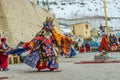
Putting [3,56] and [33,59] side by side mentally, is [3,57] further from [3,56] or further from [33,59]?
[33,59]

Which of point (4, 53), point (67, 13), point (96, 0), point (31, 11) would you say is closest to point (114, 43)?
point (31, 11)

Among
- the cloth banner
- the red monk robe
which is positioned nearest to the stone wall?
the red monk robe

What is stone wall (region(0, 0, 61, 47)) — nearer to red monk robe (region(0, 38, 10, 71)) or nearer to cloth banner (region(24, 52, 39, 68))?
red monk robe (region(0, 38, 10, 71))

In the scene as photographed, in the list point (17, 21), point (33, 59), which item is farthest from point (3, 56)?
point (17, 21)

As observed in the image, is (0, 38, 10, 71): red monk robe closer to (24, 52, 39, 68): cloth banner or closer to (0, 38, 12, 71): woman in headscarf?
(0, 38, 12, 71): woman in headscarf

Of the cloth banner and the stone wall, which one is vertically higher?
the stone wall

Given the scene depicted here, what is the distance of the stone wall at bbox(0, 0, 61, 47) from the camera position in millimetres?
32000

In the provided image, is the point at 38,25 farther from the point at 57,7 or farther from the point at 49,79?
the point at 57,7

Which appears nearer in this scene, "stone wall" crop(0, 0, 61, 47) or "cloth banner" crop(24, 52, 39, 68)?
"cloth banner" crop(24, 52, 39, 68)

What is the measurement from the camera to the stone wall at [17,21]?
32.0m

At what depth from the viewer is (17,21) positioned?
117 ft

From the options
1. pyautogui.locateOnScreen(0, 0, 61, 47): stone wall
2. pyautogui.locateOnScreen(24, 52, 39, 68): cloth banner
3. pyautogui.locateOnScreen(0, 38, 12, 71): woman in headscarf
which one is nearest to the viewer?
pyautogui.locateOnScreen(24, 52, 39, 68): cloth banner

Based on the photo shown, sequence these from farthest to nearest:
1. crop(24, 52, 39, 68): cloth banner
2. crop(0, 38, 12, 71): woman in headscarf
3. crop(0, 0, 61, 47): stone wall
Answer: crop(0, 0, 61, 47): stone wall
crop(0, 38, 12, 71): woman in headscarf
crop(24, 52, 39, 68): cloth banner

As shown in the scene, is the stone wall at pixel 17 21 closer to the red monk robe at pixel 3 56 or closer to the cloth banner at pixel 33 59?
the red monk robe at pixel 3 56
